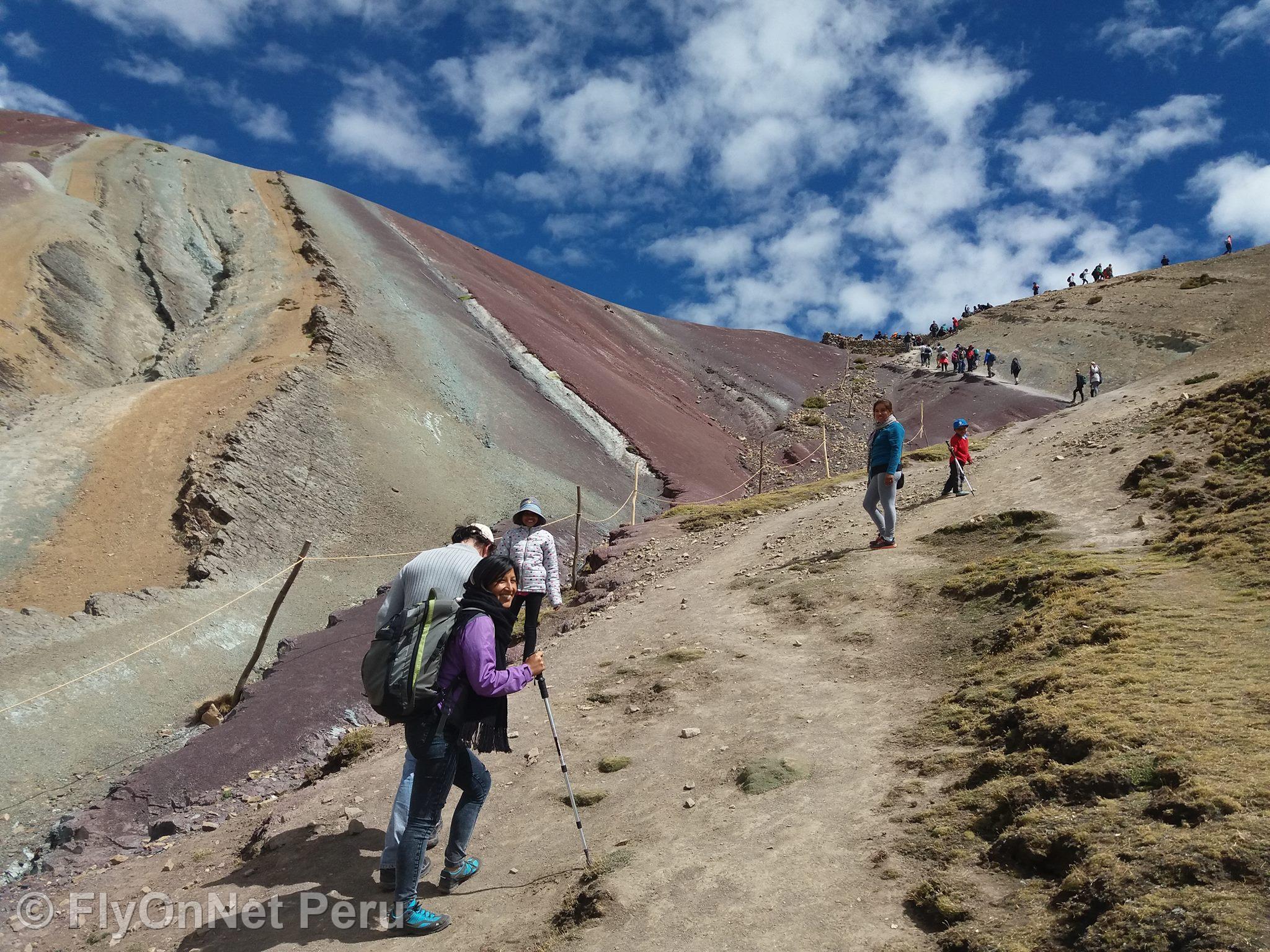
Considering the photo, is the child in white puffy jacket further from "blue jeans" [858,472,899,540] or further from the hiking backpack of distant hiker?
"blue jeans" [858,472,899,540]

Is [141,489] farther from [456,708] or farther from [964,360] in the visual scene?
[964,360]

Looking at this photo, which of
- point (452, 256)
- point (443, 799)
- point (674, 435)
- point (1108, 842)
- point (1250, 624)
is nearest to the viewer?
point (1108, 842)

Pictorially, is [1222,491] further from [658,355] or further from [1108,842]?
[658,355]

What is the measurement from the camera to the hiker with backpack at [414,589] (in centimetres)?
544

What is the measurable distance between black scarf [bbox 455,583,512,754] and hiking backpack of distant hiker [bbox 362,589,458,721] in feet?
Result: 0.43

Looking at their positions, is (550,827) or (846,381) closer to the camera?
(550,827)

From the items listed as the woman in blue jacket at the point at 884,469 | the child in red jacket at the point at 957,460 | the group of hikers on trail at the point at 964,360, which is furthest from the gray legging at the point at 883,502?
the group of hikers on trail at the point at 964,360

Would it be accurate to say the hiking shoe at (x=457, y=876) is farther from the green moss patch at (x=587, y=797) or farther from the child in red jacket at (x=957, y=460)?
the child in red jacket at (x=957, y=460)

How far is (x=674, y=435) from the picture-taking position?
35.3 meters

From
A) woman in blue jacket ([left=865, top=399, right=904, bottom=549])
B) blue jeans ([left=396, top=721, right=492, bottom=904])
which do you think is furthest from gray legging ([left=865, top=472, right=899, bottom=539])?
blue jeans ([left=396, top=721, right=492, bottom=904])

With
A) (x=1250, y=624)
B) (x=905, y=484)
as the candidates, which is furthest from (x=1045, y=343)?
(x=1250, y=624)

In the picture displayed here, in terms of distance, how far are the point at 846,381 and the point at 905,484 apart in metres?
42.4

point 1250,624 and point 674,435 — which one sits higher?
point 674,435

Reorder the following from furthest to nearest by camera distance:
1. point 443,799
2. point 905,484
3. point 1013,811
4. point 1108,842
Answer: point 905,484 < point 443,799 < point 1013,811 < point 1108,842
